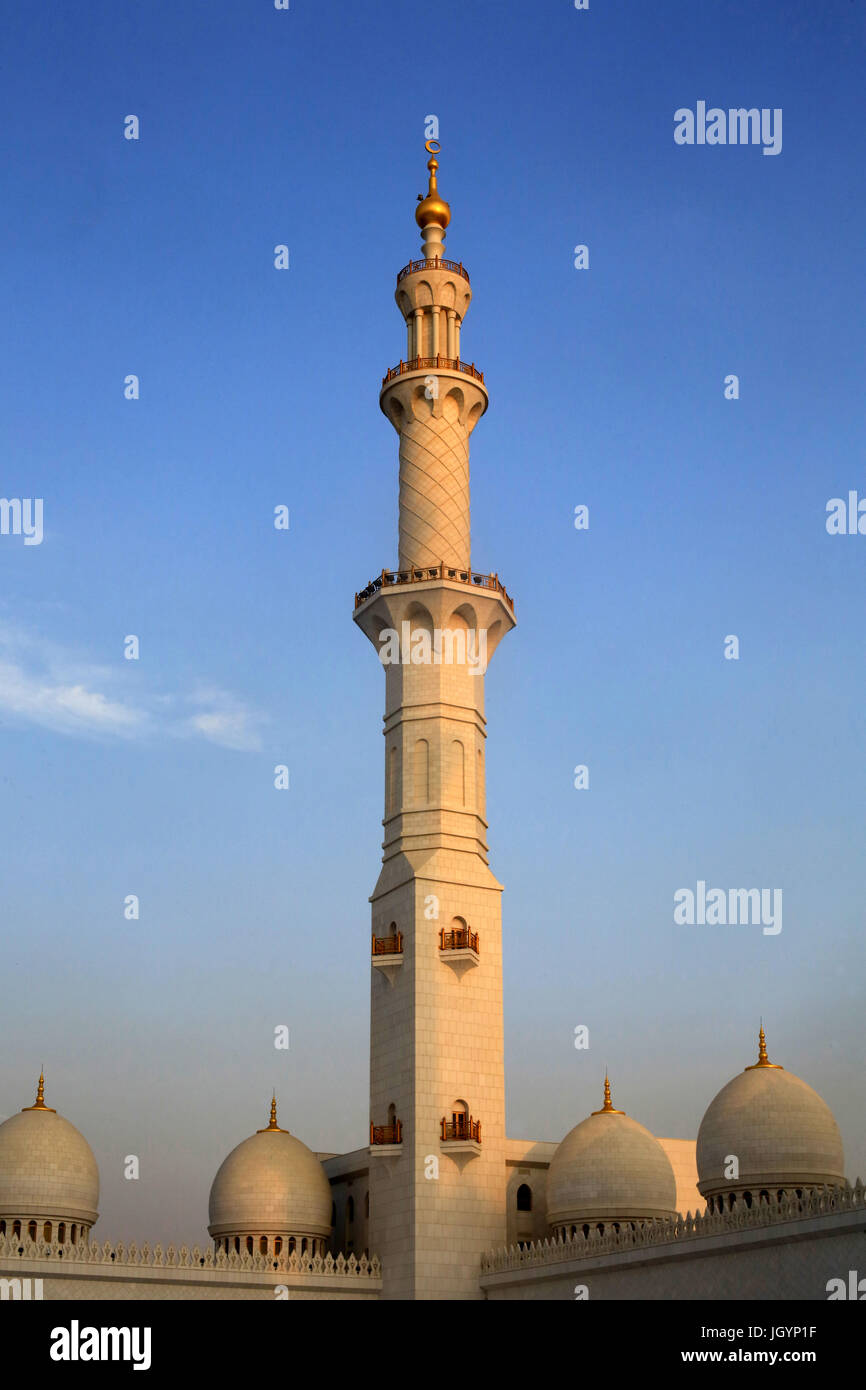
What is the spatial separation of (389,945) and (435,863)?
2.81 m

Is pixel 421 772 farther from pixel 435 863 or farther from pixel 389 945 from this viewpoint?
pixel 389 945

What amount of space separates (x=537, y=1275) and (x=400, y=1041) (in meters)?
7.82

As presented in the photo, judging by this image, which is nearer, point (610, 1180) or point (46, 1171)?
point (610, 1180)

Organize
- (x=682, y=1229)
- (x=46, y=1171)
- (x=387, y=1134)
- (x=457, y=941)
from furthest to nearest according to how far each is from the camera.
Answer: (x=457, y=941), (x=46, y=1171), (x=387, y=1134), (x=682, y=1229)

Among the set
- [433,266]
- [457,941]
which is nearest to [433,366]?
[433,266]

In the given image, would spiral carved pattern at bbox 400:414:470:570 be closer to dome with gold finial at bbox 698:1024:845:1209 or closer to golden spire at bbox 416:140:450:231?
golden spire at bbox 416:140:450:231

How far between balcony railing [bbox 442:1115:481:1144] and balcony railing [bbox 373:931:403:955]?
515cm

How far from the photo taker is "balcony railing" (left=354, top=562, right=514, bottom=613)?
5053 centimetres

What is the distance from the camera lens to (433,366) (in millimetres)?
53281

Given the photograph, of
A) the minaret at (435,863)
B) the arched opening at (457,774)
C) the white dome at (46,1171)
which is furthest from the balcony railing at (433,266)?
the white dome at (46,1171)

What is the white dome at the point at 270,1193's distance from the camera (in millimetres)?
47656

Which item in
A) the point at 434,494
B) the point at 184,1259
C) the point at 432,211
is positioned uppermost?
the point at 432,211
